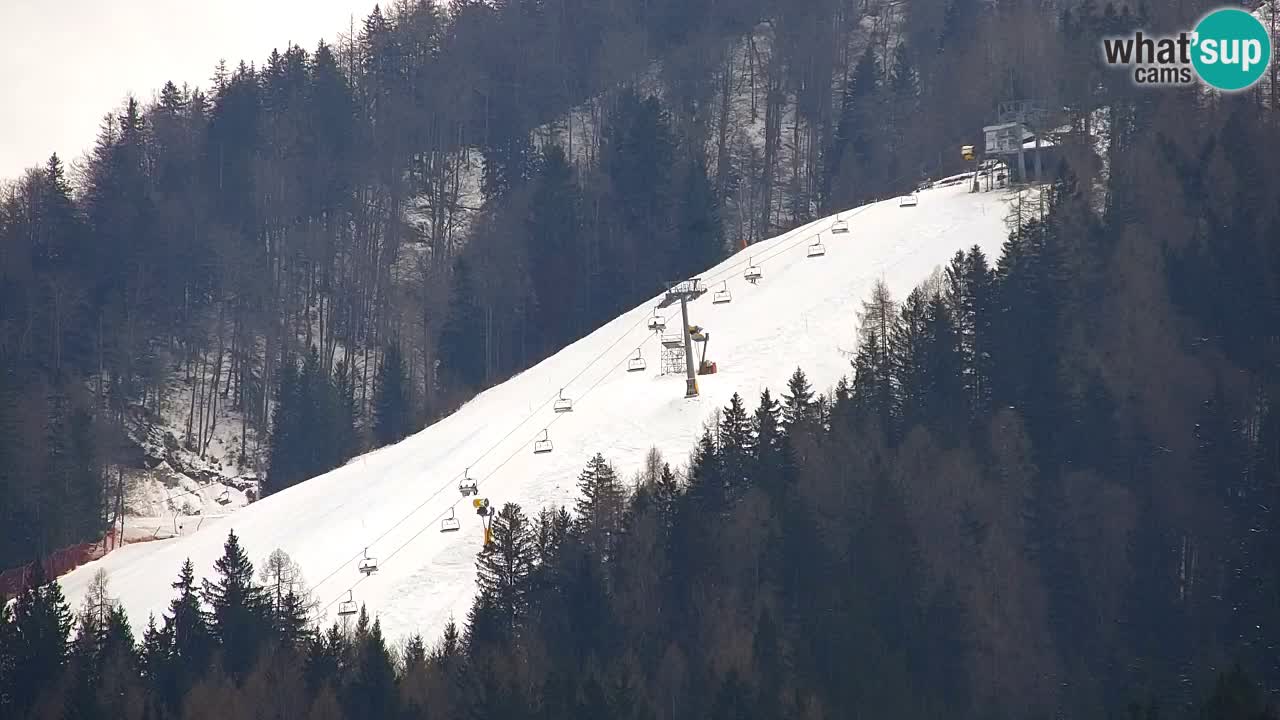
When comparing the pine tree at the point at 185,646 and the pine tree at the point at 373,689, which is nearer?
the pine tree at the point at 373,689

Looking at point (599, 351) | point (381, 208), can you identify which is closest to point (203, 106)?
point (381, 208)

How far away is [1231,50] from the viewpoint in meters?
89.6

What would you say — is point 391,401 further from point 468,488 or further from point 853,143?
point 853,143

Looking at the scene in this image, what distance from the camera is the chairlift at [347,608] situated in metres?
59.5

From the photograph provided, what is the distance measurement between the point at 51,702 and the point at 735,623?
25.5 m

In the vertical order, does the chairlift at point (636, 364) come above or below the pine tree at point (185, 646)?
above

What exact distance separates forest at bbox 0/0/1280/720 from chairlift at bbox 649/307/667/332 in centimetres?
897

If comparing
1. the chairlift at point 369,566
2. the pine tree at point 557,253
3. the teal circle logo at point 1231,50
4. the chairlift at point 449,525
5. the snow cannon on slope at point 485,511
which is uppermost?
the teal circle logo at point 1231,50

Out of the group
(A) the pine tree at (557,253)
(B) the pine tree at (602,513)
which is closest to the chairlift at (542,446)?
(B) the pine tree at (602,513)

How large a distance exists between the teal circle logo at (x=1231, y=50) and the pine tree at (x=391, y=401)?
164 ft

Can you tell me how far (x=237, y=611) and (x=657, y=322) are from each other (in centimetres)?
2805

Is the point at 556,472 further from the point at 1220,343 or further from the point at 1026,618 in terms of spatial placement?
the point at 1220,343

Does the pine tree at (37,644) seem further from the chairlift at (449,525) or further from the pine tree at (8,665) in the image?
the chairlift at (449,525)

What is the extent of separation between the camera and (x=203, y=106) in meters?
134
